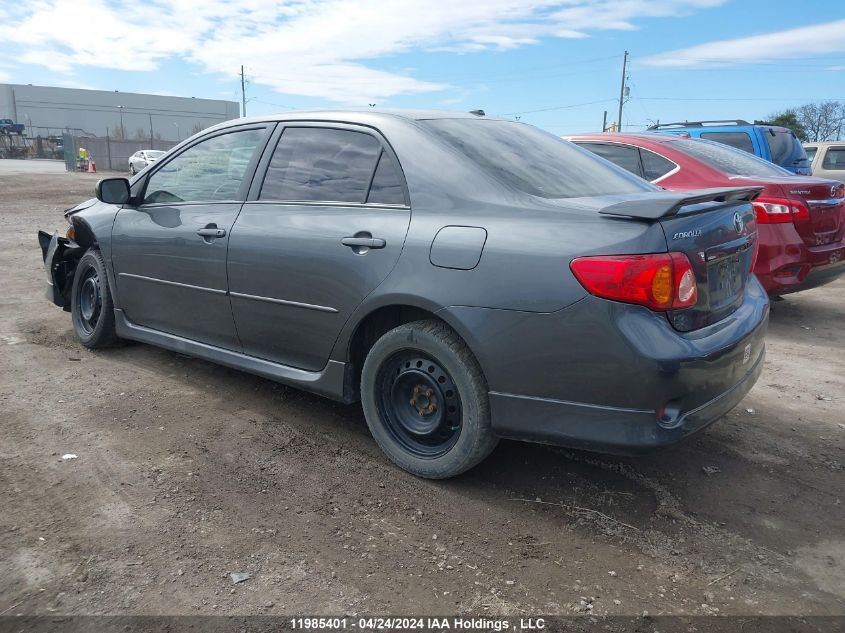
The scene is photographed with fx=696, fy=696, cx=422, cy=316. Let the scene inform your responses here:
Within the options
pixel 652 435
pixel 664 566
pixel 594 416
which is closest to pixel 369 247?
pixel 594 416

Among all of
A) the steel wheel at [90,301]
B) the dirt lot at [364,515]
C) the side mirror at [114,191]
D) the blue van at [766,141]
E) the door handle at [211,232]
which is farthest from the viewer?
the blue van at [766,141]

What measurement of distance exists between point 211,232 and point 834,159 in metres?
15.1

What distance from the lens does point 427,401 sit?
3180 millimetres

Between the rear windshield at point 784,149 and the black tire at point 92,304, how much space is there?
27.3ft

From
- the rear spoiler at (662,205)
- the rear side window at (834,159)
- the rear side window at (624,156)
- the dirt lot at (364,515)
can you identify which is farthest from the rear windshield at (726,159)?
the rear side window at (834,159)

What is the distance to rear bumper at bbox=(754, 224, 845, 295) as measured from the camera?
5.70 meters

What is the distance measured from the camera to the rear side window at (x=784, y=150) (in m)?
9.27

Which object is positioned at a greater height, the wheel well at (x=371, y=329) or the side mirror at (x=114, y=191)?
the side mirror at (x=114, y=191)

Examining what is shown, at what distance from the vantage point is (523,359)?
274cm

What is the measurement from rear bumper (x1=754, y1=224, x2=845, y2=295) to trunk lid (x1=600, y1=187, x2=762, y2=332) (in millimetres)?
2763

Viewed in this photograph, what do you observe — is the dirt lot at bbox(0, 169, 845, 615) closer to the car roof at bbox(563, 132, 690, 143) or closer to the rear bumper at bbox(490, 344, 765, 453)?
the rear bumper at bbox(490, 344, 765, 453)

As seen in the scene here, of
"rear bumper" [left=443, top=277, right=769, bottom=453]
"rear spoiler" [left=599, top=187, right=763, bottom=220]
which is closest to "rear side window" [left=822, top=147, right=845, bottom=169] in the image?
"rear spoiler" [left=599, top=187, right=763, bottom=220]

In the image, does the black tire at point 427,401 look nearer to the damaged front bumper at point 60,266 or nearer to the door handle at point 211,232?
the door handle at point 211,232

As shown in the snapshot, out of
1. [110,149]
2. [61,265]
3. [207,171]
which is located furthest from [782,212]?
[110,149]
